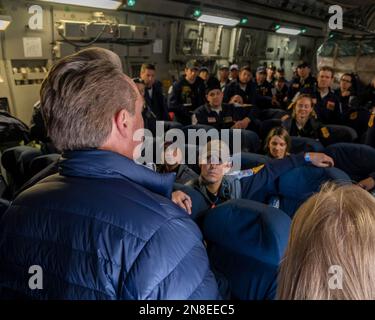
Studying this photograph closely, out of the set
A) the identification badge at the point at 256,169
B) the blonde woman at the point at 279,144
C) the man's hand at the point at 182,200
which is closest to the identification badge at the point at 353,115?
the blonde woman at the point at 279,144

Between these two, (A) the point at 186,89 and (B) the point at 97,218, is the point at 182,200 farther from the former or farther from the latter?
(A) the point at 186,89

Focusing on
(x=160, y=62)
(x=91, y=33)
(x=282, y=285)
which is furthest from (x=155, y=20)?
(x=282, y=285)

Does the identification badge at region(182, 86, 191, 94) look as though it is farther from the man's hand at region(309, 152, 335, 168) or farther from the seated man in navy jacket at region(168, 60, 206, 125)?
the man's hand at region(309, 152, 335, 168)

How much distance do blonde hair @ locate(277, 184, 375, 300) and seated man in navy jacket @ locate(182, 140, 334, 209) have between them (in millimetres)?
1780

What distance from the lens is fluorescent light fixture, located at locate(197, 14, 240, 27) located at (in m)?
7.08

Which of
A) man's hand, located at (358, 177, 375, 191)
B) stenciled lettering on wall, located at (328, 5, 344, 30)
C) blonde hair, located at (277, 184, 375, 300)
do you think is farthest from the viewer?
stenciled lettering on wall, located at (328, 5, 344, 30)

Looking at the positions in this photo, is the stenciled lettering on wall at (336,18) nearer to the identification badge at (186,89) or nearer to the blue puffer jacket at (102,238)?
the identification badge at (186,89)

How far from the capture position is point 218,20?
751 cm

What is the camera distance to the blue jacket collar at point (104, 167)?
838mm

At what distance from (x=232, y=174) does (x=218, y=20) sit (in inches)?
225

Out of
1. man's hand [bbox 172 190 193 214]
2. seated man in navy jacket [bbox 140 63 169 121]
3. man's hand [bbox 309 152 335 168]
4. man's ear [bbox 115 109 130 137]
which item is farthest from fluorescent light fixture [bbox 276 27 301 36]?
man's ear [bbox 115 109 130 137]

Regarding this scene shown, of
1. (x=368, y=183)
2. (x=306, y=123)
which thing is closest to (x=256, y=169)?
(x=368, y=183)
